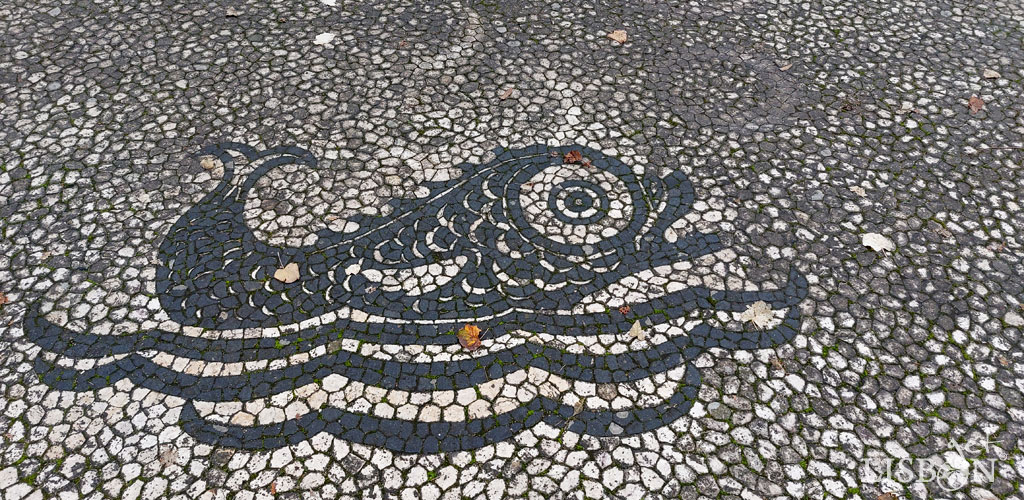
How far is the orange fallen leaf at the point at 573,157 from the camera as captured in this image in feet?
19.0

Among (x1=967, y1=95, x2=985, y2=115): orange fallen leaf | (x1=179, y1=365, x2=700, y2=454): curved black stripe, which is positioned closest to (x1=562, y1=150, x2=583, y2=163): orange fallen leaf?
(x1=179, y1=365, x2=700, y2=454): curved black stripe

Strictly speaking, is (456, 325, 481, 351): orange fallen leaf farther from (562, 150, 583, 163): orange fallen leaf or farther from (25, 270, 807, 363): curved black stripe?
(562, 150, 583, 163): orange fallen leaf

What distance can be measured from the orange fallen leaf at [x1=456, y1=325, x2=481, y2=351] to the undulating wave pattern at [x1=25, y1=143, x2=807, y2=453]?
5 centimetres

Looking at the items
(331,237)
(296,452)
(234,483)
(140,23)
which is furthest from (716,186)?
(140,23)

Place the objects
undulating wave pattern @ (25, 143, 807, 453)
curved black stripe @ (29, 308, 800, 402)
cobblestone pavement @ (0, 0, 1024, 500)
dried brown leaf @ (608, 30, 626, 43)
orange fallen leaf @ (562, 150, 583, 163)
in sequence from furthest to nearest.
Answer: dried brown leaf @ (608, 30, 626, 43) < orange fallen leaf @ (562, 150, 583, 163) < curved black stripe @ (29, 308, 800, 402) < undulating wave pattern @ (25, 143, 807, 453) < cobblestone pavement @ (0, 0, 1024, 500)

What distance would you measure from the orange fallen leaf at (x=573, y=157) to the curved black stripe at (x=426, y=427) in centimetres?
224

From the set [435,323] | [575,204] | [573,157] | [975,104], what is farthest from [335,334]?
[975,104]

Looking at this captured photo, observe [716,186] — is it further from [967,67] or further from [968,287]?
[967,67]

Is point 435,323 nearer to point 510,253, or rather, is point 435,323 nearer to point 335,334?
point 335,334

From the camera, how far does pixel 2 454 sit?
4.04 metres

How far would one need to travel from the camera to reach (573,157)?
19.1 feet

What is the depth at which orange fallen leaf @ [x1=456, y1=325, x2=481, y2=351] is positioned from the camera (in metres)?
4.53

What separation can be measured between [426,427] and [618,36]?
15.1ft

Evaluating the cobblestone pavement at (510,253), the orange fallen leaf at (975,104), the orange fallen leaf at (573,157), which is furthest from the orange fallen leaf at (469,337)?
the orange fallen leaf at (975,104)
